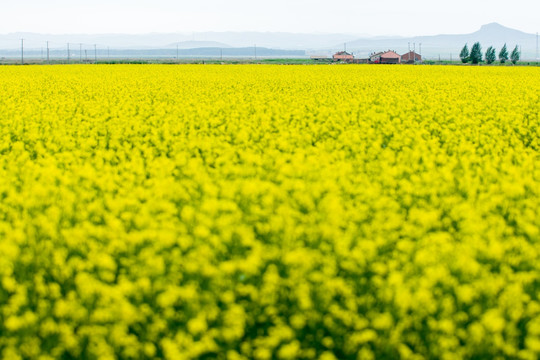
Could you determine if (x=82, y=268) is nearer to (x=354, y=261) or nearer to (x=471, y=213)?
(x=354, y=261)

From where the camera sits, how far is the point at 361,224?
5555 millimetres

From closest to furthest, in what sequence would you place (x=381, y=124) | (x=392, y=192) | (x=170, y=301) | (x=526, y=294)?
(x=170, y=301), (x=526, y=294), (x=392, y=192), (x=381, y=124)

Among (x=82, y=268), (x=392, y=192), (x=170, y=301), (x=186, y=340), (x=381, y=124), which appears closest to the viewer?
(x=186, y=340)

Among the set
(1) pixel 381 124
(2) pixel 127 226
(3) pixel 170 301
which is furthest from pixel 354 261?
(1) pixel 381 124

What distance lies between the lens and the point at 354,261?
454 cm

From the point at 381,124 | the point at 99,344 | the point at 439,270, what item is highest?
the point at 381,124

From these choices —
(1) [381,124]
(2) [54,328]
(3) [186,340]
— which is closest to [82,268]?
(2) [54,328]

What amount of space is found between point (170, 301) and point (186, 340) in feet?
1.30

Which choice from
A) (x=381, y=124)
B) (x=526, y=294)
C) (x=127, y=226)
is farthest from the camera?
(x=381, y=124)

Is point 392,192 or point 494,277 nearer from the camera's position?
point 494,277

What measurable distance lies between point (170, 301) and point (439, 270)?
2089 millimetres

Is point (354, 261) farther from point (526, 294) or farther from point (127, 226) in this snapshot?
point (127, 226)

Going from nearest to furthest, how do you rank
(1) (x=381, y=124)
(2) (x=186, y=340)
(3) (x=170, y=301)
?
(2) (x=186, y=340) < (3) (x=170, y=301) < (1) (x=381, y=124)

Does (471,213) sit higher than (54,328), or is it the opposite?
(471,213)
